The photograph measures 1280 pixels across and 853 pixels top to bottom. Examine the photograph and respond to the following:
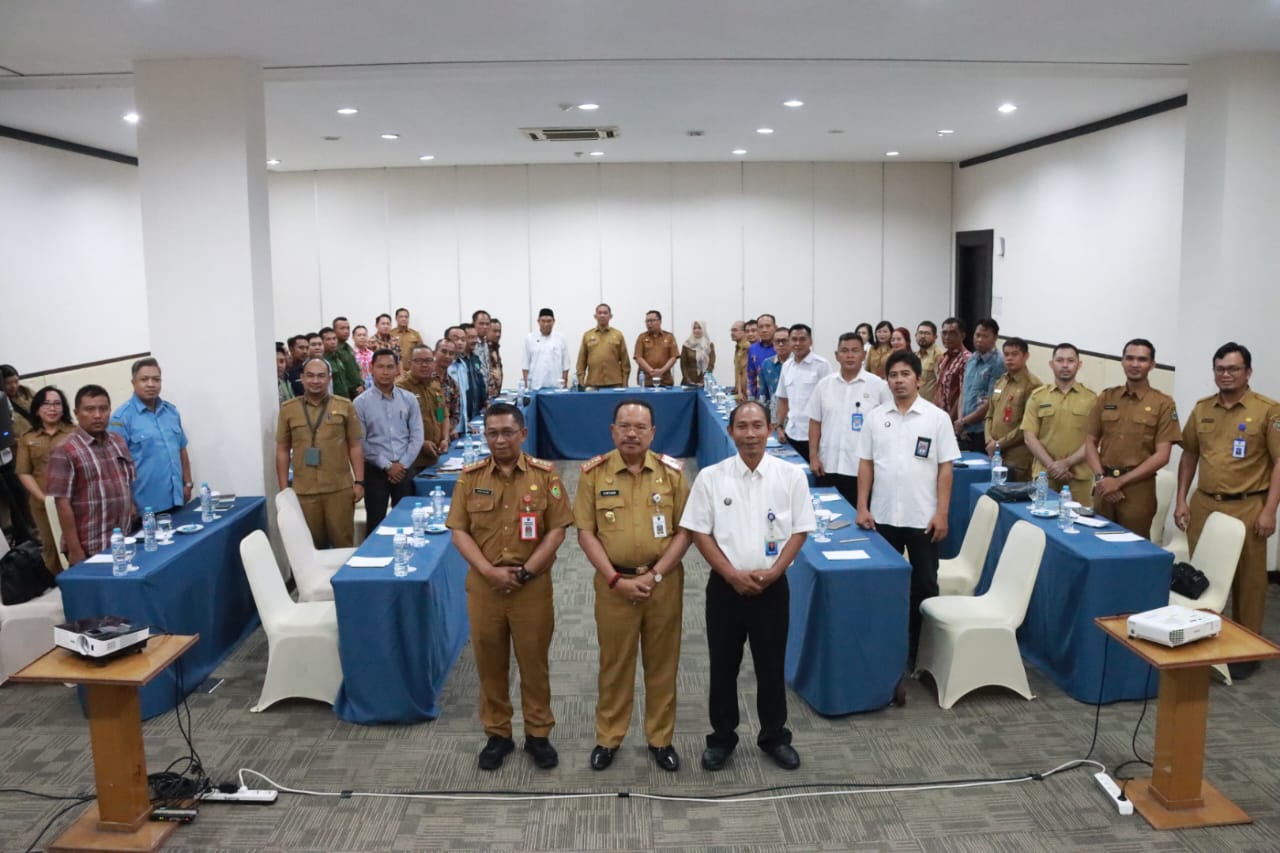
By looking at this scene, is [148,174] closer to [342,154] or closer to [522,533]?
[522,533]

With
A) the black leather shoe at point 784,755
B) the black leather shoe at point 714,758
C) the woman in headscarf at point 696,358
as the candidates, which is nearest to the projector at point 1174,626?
the black leather shoe at point 784,755

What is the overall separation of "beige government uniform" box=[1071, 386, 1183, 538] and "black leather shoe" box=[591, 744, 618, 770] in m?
3.50

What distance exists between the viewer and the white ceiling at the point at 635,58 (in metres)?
5.50

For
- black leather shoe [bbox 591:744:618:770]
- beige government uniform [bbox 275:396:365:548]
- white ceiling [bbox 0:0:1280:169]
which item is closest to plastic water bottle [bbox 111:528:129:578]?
beige government uniform [bbox 275:396:365:548]

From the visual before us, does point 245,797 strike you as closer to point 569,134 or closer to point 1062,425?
point 1062,425

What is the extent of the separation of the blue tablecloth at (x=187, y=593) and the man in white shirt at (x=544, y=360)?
5.84m

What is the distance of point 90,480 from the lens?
5332 mm

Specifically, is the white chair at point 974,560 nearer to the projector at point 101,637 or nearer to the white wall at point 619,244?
the projector at point 101,637

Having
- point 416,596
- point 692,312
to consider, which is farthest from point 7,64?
point 692,312

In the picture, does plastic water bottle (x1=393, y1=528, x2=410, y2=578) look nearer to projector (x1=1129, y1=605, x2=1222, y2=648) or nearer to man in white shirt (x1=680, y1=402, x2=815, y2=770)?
man in white shirt (x1=680, y1=402, x2=815, y2=770)

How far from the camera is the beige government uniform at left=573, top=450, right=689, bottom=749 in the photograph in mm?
4102

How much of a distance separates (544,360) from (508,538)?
789cm

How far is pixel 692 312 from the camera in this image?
14.8m

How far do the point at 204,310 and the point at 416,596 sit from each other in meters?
2.93
